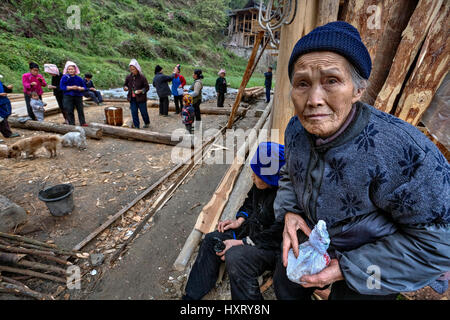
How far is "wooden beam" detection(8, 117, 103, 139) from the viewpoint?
6764mm

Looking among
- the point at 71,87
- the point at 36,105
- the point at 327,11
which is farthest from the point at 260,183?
the point at 36,105

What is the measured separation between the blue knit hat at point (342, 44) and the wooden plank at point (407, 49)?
153cm

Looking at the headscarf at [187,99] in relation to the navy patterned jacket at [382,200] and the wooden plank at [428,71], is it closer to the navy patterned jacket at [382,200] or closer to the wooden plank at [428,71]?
the wooden plank at [428,71]

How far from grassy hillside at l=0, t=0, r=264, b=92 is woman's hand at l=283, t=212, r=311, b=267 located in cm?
1506

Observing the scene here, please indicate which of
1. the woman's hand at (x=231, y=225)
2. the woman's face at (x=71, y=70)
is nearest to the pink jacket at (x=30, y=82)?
the woman's face at (x=71, y=70)

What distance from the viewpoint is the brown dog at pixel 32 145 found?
5254 mm

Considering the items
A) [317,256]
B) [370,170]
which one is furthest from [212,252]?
[370,170]

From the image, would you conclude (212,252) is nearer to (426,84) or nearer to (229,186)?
(229,186)

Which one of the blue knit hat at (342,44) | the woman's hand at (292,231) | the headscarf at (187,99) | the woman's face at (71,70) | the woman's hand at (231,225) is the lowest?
the woman's hand at (231,225)

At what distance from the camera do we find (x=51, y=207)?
3516 mm

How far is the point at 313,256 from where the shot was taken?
1260 millimetres
